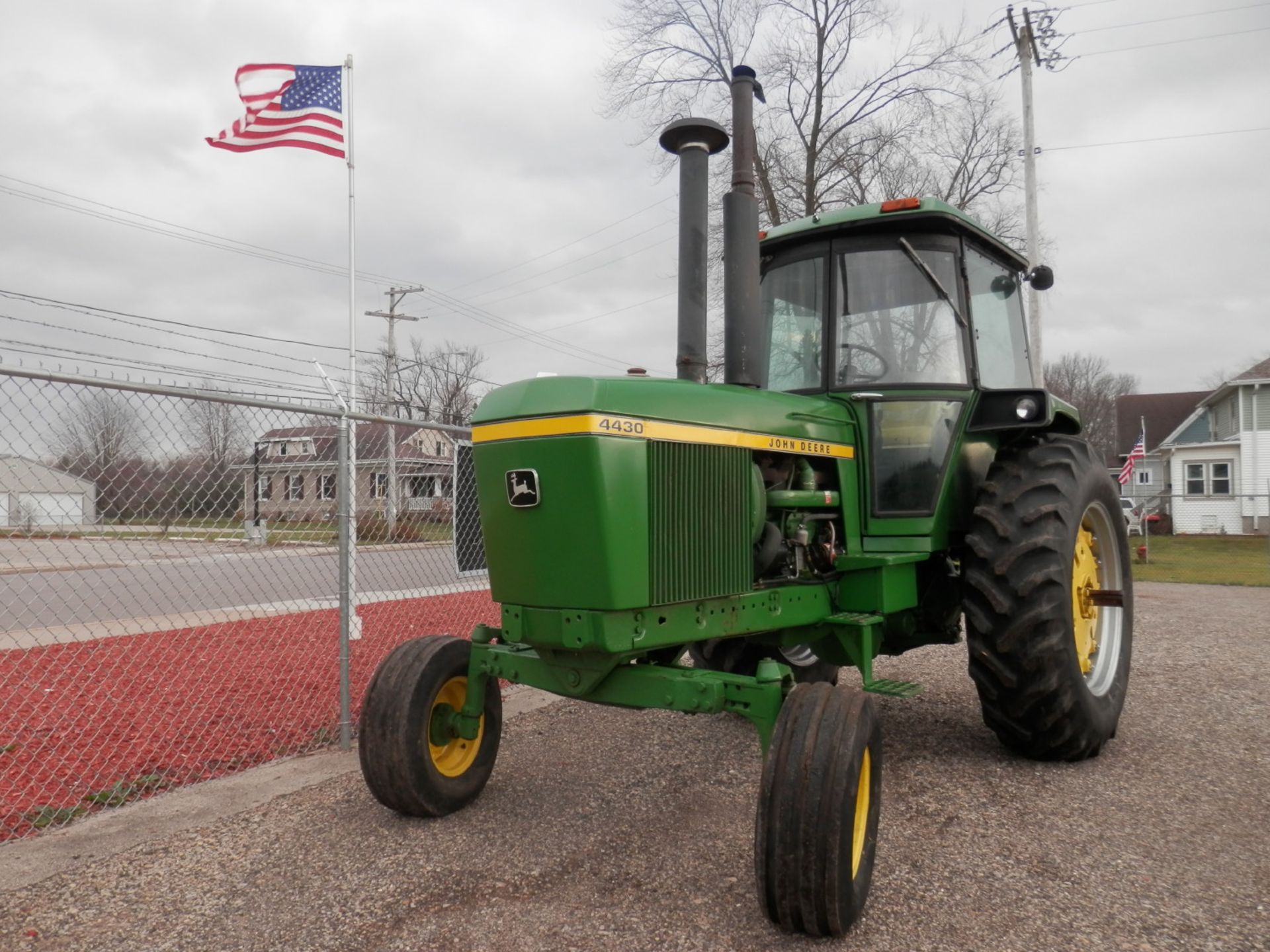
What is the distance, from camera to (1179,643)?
23.3 feet

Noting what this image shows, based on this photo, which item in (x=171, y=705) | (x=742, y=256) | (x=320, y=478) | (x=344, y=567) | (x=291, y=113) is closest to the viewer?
(x=742, y=256)

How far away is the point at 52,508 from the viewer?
3.35 metres

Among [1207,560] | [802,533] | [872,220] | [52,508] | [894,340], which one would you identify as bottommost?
[1207,560]

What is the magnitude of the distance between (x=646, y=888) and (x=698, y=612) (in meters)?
0.90

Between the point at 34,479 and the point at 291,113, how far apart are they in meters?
7.37

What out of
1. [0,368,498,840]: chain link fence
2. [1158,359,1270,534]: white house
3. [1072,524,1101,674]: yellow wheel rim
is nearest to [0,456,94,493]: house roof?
[0,368,498,840]: chain link fence

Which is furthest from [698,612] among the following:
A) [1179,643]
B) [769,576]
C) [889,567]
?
[1179,643]

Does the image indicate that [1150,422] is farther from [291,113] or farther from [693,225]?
[693,225]

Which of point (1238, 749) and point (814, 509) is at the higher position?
point (814, 509)

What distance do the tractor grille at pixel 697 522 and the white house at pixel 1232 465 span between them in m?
25.8

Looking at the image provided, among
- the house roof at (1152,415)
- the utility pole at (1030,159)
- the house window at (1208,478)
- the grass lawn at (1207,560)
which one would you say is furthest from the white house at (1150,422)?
the utility pole at (1030,159)

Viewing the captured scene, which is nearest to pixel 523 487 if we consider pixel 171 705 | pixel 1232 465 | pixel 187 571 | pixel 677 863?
pixel 677 863

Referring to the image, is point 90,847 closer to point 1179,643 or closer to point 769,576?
point 769,576

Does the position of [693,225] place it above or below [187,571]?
above
